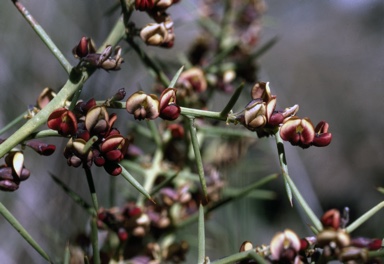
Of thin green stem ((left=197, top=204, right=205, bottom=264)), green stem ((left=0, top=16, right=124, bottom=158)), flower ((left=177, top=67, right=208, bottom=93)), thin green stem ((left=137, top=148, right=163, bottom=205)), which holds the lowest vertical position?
thin green stem ((left=197, top=204, right=205, bottom=264))

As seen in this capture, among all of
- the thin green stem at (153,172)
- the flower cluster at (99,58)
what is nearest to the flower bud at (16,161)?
the flower cluster at (99,58)

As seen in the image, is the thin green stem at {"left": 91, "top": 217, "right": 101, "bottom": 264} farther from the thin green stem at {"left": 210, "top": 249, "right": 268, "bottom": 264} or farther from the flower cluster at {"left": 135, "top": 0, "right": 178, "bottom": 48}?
the flower cluster at {"left": 135, "top": 0, "right": 178, "bottom": 48}

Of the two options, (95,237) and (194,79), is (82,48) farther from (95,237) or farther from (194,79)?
(194,79)

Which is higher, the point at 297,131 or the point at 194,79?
the point at 194,79

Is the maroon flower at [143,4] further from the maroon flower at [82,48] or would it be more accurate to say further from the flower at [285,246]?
the flower at [285,246]

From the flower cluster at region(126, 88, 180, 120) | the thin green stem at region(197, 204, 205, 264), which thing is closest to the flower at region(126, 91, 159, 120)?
the flower cluster at region(126, 88, 180, 120)

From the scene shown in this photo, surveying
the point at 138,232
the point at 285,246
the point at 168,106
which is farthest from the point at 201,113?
the point at 138,232
